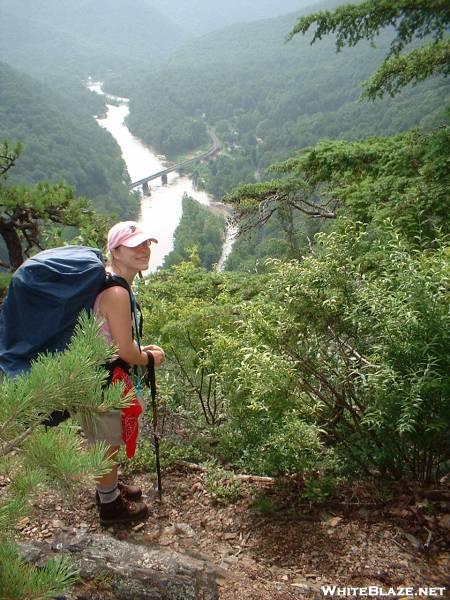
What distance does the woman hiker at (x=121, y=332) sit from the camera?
1.90 meters

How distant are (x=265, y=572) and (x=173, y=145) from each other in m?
70.3

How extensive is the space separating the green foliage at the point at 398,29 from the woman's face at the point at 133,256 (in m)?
4.06

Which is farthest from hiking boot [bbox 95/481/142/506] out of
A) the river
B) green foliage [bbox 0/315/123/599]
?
the river

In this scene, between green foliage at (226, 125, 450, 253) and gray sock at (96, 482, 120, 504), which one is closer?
gray sock at (96, 482, 120, 504)

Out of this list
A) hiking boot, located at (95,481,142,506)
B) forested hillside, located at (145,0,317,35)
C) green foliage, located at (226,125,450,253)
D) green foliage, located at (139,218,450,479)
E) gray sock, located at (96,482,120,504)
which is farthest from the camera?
forested hillside, located at (145,0,317,35)

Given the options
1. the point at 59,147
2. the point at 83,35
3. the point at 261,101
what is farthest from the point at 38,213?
the point at 83,35

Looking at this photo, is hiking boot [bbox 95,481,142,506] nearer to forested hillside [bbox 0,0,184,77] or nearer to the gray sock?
the gray sock

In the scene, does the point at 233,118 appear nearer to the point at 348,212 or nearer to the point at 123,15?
the point at 348,212

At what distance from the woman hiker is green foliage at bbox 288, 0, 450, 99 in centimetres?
404

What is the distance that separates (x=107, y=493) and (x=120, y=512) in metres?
0.16

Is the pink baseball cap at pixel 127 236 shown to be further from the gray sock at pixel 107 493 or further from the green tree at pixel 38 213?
the green tree at pixel 38 213

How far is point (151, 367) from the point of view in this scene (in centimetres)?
225

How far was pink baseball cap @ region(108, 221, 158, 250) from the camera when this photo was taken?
6.53 ft

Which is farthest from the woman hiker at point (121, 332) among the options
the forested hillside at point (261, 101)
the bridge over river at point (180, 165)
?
the bridge over river at point (180, 165)
